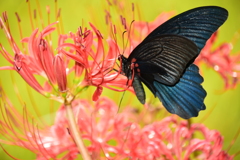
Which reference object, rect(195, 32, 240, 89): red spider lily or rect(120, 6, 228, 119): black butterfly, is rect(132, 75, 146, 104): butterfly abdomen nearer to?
rect(120, 6, 228, 119): black butterfly

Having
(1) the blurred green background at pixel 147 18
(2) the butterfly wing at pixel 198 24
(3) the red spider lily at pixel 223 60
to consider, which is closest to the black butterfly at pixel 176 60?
(2) the butterfly wing at pixel 198 24

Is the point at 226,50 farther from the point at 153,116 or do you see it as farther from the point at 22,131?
the point at 22,131

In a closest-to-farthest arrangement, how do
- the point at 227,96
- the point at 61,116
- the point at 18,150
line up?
the point at 61,116, the point at 18,150, the point at 227,96

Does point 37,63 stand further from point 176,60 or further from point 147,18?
point 147,18

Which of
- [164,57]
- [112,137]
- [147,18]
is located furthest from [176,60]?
[147,18]

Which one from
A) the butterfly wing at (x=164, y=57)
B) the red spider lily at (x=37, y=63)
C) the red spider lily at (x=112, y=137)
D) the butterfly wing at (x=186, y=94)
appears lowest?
the red spider lily at (x=112, y=137)

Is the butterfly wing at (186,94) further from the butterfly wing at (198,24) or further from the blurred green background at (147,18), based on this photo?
the blurred green background at (147,18)

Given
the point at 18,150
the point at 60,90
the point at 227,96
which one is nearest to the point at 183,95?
the point at 60,90
